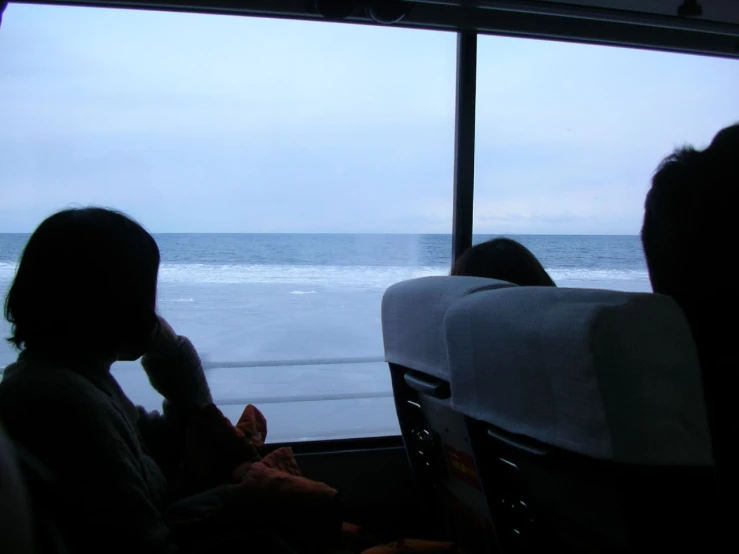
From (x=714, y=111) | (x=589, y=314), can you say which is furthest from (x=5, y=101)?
(x=714, y=111)

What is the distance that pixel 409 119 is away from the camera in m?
2.70

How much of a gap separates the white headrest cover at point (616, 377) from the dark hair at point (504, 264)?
0.85 m

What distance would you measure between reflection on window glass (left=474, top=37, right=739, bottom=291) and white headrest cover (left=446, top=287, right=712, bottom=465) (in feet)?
5.54

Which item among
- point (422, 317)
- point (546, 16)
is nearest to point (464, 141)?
point (546, 16)

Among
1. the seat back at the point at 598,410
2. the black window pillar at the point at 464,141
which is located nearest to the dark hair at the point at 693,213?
the seat back at the point at 598,410

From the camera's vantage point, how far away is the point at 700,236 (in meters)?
1.13

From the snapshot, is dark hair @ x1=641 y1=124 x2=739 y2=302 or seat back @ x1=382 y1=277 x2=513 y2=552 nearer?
dark hair @ x1=641 y1=124 x2=739 y2=302

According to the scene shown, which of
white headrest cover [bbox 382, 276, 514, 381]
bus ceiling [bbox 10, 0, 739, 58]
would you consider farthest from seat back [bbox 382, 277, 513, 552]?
bus ceiling [bbox 10, 0, 739, 58]

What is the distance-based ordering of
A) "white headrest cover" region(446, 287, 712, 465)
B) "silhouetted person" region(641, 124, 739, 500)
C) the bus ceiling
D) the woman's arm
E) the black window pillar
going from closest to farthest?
"white headrest cover" region(446, 287, 712, 465) → "silhouetted person" region(641, 124, 739, 500) → the woman's arm → the bus ceiling → the black window pillar

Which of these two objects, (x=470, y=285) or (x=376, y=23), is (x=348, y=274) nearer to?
(x=376, y=23)

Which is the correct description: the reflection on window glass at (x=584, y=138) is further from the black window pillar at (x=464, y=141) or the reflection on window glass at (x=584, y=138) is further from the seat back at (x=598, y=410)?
the seat back at (x=598, y=410)

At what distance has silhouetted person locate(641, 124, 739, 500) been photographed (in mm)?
1093

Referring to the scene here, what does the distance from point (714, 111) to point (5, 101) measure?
3.00 meters

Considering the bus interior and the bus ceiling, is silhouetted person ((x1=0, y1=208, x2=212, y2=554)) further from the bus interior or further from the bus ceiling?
the bus ceiling
